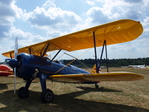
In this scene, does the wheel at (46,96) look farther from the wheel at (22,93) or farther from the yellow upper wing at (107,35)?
the yellow upper wing at (107,35)

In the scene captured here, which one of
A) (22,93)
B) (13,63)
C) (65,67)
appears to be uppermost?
(13,63)

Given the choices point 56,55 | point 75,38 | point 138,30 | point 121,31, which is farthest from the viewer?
point 56,55

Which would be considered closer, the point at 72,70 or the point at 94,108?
the point at 94,108

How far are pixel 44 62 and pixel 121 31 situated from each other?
369cm

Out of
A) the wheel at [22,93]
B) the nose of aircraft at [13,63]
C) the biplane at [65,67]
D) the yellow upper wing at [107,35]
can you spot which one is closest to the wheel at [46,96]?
the biplane at [65,67]

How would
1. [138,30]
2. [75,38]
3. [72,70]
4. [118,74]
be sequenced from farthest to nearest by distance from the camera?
[72,70] < [75,38] < [138,30] < [118,74]

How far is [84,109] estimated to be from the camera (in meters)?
4.58

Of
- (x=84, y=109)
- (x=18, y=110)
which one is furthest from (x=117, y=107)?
(x=18, y=110)

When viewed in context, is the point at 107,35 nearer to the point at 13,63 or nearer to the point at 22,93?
the point at 13,63

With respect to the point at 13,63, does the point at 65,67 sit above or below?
below

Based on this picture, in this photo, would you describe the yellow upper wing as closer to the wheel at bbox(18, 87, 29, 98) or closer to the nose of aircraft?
the nose of aircraft

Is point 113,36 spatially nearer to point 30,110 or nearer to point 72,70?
point 72,70

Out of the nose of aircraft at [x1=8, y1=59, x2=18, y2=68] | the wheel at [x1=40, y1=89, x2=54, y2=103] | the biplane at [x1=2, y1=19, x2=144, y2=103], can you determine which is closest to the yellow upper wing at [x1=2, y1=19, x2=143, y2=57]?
the biplane at [x1=2, y1=19, x2=144, y2=103]

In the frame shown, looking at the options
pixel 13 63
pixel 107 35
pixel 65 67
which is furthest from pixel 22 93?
pixel 107 35
